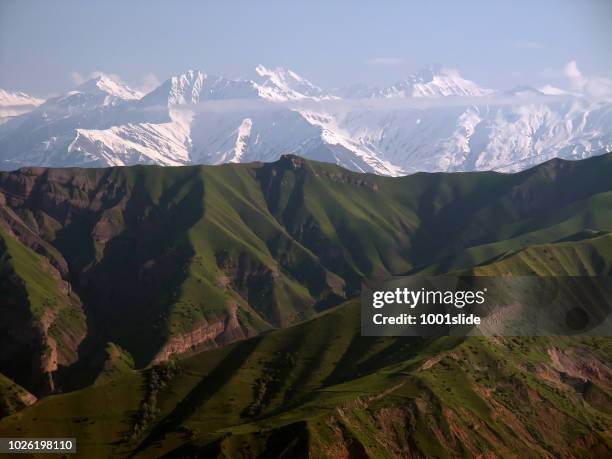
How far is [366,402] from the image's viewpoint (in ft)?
619

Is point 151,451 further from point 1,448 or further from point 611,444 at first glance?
point 611,444

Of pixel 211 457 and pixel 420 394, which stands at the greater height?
pixel 420 394

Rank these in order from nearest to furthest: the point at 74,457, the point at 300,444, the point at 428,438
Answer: the point at 300,444, the point at 428,438, the point at 74,457

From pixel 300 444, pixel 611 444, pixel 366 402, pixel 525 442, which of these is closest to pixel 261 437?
pixel 300 444

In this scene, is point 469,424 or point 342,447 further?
point 469,424

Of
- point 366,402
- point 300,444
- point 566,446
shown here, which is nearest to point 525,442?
point 566,446

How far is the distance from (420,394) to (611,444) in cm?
4474

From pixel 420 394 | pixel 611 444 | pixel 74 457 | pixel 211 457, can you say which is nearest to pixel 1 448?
pixel 74 457

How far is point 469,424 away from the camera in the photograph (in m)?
192

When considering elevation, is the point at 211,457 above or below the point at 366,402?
below

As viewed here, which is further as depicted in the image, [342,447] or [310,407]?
[310,407]

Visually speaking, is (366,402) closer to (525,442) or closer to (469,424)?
(469,424)

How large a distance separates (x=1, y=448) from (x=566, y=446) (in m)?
123

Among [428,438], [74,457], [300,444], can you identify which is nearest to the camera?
[300,444]
